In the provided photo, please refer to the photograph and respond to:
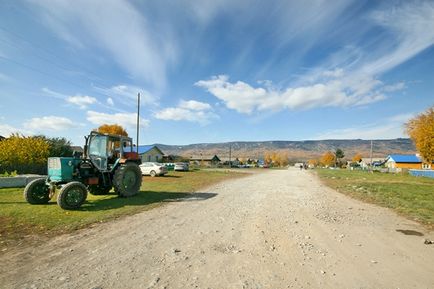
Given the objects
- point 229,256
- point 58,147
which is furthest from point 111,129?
point 229,256

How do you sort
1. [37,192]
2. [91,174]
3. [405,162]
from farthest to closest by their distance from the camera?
[405,162] < [91,174] < [37,192]

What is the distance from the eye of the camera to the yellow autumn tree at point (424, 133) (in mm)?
36456

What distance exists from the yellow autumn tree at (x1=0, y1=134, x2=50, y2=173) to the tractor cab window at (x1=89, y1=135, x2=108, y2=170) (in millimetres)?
15743

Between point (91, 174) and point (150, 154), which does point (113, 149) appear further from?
point (150, 154)

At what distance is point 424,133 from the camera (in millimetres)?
37312

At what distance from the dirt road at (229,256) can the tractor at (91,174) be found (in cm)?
302

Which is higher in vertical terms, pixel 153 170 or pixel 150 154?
pixel 150 154

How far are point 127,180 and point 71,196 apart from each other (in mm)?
3664

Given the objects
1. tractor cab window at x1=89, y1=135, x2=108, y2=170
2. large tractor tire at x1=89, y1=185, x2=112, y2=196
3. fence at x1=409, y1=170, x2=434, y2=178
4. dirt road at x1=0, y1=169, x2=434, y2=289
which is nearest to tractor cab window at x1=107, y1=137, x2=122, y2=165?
tractor cab window at x1=89, y1=135, x2=108, y2=170

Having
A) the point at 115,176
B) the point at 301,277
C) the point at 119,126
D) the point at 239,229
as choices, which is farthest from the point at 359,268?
the point at 119,126

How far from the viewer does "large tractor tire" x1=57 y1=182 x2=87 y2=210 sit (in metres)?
10.5

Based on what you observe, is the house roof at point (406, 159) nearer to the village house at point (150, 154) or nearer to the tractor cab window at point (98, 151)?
the village house at point (150, 154)

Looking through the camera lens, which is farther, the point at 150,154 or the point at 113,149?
the point at 150,154

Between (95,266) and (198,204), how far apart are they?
7.62m
